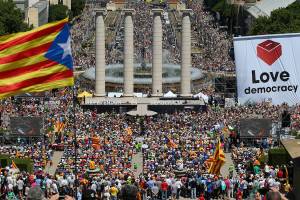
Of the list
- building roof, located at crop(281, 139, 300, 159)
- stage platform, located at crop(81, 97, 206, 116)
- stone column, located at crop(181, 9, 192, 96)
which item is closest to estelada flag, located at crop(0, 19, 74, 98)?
building roof, located at crop(281, 139, 300, 159)

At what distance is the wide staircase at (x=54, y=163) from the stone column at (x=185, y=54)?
79.1ft

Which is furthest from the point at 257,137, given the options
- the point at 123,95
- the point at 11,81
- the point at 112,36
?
the point at 112,36

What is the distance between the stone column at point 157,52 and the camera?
84250 millimetres

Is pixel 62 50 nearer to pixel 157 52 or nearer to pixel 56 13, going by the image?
pixel 157 52

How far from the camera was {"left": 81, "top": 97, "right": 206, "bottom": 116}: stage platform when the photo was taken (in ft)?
265

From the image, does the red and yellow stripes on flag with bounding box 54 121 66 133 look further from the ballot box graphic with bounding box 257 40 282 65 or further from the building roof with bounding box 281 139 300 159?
the building roof with bounding box 281 139 300 159

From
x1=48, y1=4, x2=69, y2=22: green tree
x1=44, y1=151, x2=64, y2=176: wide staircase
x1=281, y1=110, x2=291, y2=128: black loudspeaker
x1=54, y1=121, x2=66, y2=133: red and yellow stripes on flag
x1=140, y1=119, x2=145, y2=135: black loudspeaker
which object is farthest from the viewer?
x1=48, y1=4, x2=69, y2=22: green tree

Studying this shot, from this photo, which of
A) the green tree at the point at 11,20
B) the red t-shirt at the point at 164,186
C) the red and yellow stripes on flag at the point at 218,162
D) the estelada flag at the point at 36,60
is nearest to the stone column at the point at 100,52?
the green tree at the point at 11,20

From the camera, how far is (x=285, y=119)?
217 feet

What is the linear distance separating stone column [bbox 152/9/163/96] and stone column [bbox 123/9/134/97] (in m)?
1.91

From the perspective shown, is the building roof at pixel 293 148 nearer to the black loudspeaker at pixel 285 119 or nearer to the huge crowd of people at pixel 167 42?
the black loudspeaker at pixel 285 119

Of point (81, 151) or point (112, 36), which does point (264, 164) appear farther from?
point (112, 36)

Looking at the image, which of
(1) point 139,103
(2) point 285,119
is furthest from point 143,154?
(1) point 139,103

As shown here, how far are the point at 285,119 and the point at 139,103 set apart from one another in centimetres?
1689
